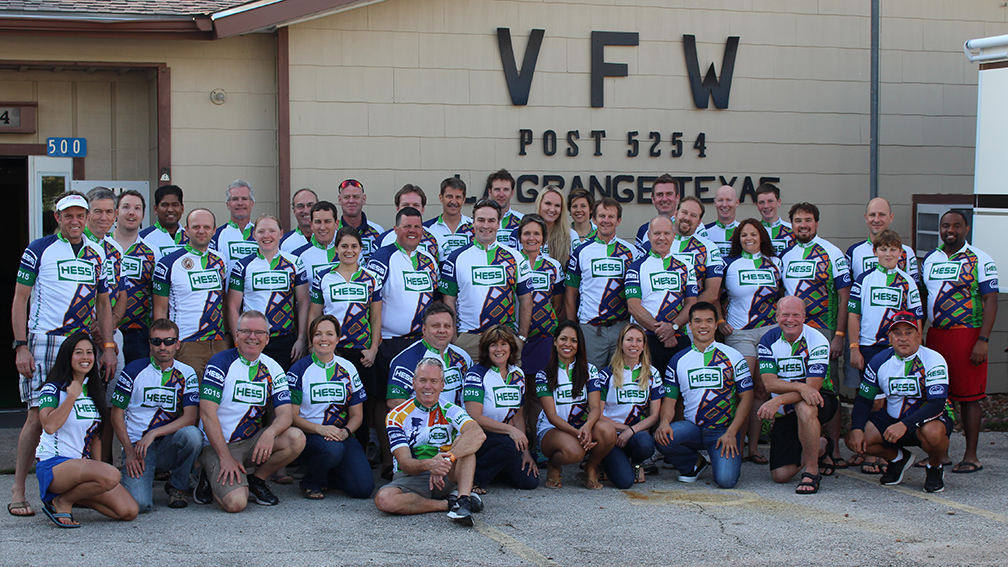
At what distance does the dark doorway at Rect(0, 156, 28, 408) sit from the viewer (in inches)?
476

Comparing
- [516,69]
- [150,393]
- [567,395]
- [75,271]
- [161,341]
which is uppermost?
[516,69]

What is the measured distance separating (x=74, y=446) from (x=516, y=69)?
504cm

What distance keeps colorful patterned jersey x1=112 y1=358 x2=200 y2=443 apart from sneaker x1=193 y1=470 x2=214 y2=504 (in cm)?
40

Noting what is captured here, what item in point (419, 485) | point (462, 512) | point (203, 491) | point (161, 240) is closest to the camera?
point (462, 512)

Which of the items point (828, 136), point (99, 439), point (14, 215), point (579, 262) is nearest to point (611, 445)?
point (579, 262)

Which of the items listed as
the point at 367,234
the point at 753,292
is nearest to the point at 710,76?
the point at 753,292

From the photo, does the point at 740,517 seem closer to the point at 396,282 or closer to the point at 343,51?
the point at 396,282

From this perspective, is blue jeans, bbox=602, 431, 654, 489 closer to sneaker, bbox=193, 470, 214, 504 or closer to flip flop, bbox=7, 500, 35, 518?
sneaker, bbox=193, 470, 214, 504

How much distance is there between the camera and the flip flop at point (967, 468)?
6949mm

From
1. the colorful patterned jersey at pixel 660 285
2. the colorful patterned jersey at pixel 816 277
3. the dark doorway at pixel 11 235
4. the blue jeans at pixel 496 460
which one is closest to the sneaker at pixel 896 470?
Result: the colorful patterned jersey at pixel 816 277

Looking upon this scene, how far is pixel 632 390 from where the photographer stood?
22.2 ft

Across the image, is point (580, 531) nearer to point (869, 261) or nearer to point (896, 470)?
point (896, 470)

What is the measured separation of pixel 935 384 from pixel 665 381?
1718 millimetres

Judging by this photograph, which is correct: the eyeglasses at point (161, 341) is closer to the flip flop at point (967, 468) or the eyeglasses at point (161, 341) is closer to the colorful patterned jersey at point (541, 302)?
the colorful patterned jersey at point (541, 302)
